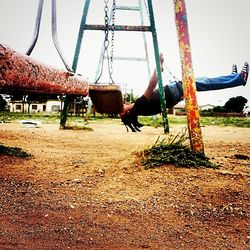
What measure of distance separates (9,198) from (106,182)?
0.81 m

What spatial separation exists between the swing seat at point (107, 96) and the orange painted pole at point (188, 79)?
2.40ft

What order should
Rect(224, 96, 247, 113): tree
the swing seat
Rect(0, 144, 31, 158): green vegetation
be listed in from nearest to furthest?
the swing seat, Rect(0, 144, 31, 158): green vegetation, Rect(224, 96, 247, 113): tree

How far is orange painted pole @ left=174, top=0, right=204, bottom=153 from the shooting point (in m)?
3.26

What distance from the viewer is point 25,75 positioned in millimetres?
1063

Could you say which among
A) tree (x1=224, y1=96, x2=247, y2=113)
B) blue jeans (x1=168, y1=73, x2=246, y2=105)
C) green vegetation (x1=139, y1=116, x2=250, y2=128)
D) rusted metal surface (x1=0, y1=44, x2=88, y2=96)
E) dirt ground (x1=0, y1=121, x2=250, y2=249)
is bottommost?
dirt ground (x1=0, y1=121, x2=250, y2=249)

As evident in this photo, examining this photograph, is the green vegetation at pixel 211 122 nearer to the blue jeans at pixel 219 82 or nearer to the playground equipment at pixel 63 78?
the blue jeans at pixel 219 82

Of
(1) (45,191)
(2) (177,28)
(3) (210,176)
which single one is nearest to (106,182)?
(1) (45,191)

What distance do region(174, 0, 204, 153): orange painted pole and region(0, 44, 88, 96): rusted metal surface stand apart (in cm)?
192

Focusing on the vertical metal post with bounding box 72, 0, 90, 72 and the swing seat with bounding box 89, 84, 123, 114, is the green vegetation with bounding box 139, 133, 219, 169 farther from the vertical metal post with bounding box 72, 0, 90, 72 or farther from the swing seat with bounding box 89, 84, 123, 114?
the vertical metal post with bounding box 72, 0, 90, 72

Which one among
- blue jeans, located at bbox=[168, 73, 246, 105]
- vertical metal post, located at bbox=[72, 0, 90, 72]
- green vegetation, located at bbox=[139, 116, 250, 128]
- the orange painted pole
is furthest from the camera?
green vegetation, located at bbox=[139, 116, 250, 128]

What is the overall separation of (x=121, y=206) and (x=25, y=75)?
1383 mm

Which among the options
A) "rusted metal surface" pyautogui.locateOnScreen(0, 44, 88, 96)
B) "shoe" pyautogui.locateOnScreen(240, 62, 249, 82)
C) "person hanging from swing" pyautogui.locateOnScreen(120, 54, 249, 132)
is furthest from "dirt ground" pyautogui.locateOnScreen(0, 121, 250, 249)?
"shoe" pyautogui.locateOnScreen(240, 62, 249, 82)

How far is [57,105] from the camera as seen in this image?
52.3 metres

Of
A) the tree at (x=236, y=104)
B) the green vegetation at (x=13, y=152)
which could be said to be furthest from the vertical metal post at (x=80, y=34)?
the tree at (x=236, y=104)
